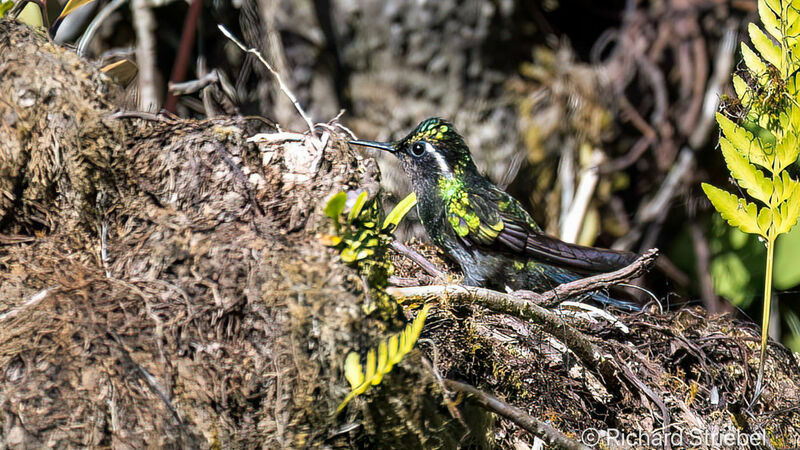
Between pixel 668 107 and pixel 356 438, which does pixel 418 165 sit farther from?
pixel 668 107

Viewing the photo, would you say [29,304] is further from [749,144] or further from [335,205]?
[749,144]

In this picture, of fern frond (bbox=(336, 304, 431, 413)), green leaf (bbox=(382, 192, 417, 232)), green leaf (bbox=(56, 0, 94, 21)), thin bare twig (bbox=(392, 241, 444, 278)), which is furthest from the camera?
thin bare twig (bbox=(392, 241, 444, 278))

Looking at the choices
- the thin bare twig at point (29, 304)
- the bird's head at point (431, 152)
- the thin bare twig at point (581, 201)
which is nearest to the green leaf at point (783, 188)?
the bird's head at point (431, 152)

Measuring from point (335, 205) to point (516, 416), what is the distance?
572mm

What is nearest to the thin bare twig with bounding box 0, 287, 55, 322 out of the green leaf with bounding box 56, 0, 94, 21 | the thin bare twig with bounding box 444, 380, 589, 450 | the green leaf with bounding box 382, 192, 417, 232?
the green leaf with bounding box 382, 192, 417, 232

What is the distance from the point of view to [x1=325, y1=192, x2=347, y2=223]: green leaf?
148 cm

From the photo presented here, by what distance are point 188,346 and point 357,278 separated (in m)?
0.36

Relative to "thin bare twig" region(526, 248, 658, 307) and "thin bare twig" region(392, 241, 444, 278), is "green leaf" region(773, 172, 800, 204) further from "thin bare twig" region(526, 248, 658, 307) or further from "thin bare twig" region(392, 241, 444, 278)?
"thin bare twig" region(392, 241, 444, 278)

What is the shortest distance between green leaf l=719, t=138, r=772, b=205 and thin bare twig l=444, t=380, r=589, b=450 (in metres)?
0.83

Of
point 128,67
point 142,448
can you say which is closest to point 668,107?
point 128,67

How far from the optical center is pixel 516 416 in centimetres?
155

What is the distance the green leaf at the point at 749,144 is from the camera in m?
1.91

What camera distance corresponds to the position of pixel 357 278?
154 cm

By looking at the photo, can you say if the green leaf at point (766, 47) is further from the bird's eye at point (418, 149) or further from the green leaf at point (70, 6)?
the green leaf at point (70, 6)
